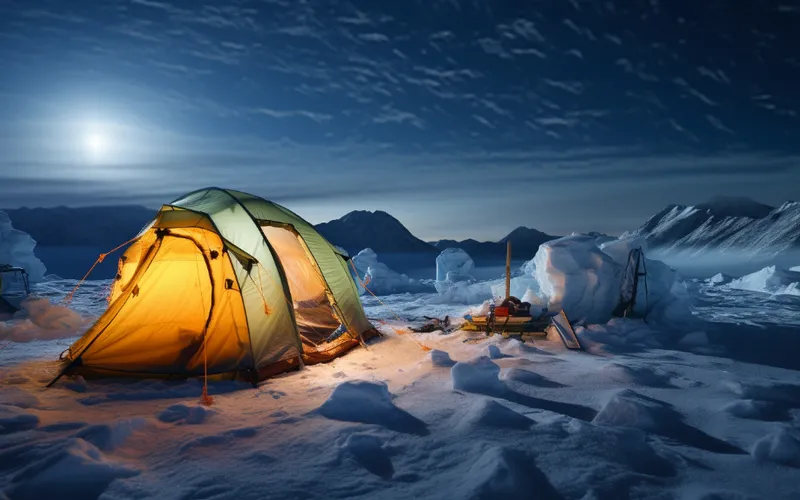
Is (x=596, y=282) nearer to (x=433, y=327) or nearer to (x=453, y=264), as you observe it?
(x=433, y=327)

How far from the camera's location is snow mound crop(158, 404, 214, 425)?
568 cm

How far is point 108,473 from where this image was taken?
4.23 m

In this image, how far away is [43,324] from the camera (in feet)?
39.1

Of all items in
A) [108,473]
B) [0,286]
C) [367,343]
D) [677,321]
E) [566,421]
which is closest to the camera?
[108,473]

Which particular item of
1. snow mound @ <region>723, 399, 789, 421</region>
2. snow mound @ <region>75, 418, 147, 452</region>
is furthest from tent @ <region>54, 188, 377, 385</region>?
snow mound @ <region>723, 399, 789, 421</region>

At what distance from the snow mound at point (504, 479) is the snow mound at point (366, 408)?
1.31m

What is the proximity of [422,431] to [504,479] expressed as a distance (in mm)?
1472

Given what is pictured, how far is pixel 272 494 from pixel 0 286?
1767 cm

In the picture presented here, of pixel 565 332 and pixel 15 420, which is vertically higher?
pixel 565 332

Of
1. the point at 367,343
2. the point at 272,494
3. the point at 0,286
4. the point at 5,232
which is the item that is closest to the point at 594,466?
the point at 272,494

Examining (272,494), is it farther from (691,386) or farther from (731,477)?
(691,386)

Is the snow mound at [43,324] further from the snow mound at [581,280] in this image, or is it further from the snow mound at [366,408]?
the snow mound at [581,280]

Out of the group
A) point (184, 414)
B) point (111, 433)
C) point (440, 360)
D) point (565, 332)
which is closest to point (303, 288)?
point (440, 360)

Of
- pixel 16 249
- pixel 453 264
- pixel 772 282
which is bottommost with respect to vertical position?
pixel 772 282
